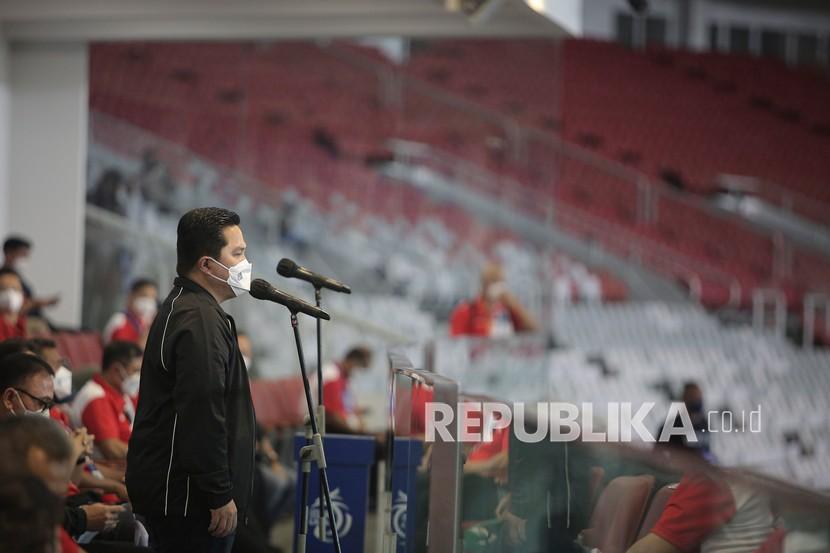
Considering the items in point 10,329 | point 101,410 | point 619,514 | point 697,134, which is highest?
point 697,134

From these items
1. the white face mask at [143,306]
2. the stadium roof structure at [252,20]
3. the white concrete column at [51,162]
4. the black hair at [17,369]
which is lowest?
the black hair at [17,369]

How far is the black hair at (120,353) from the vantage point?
13.8 feet

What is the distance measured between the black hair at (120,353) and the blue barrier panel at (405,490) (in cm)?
132

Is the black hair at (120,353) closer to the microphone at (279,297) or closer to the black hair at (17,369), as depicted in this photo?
the black hair at (17,369)

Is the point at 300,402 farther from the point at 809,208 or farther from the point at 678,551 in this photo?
the point at 809,208

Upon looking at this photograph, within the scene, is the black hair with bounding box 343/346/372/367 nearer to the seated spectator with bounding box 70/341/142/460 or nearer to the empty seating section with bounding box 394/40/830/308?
the seated spectator with bounding box 70/341/142/460

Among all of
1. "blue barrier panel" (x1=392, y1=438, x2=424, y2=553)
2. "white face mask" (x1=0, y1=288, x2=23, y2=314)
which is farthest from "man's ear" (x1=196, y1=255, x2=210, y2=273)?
"white face mask" (x1=0, y1=288, x2=23, y2=314)

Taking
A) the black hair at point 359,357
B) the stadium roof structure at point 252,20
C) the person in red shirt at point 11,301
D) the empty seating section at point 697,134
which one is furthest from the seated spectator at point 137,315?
the empty seating section at point 697,134

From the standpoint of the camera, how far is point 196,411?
8.32 feet

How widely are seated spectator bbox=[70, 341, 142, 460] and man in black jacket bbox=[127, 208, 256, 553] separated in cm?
149

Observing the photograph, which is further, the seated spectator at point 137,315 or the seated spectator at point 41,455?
the seated spectator at point 137,315

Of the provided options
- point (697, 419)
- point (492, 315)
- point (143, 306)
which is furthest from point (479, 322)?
point (143, 306)

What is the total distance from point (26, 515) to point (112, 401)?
2.26m

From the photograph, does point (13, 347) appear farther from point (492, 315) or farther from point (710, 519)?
point (492, 315)
